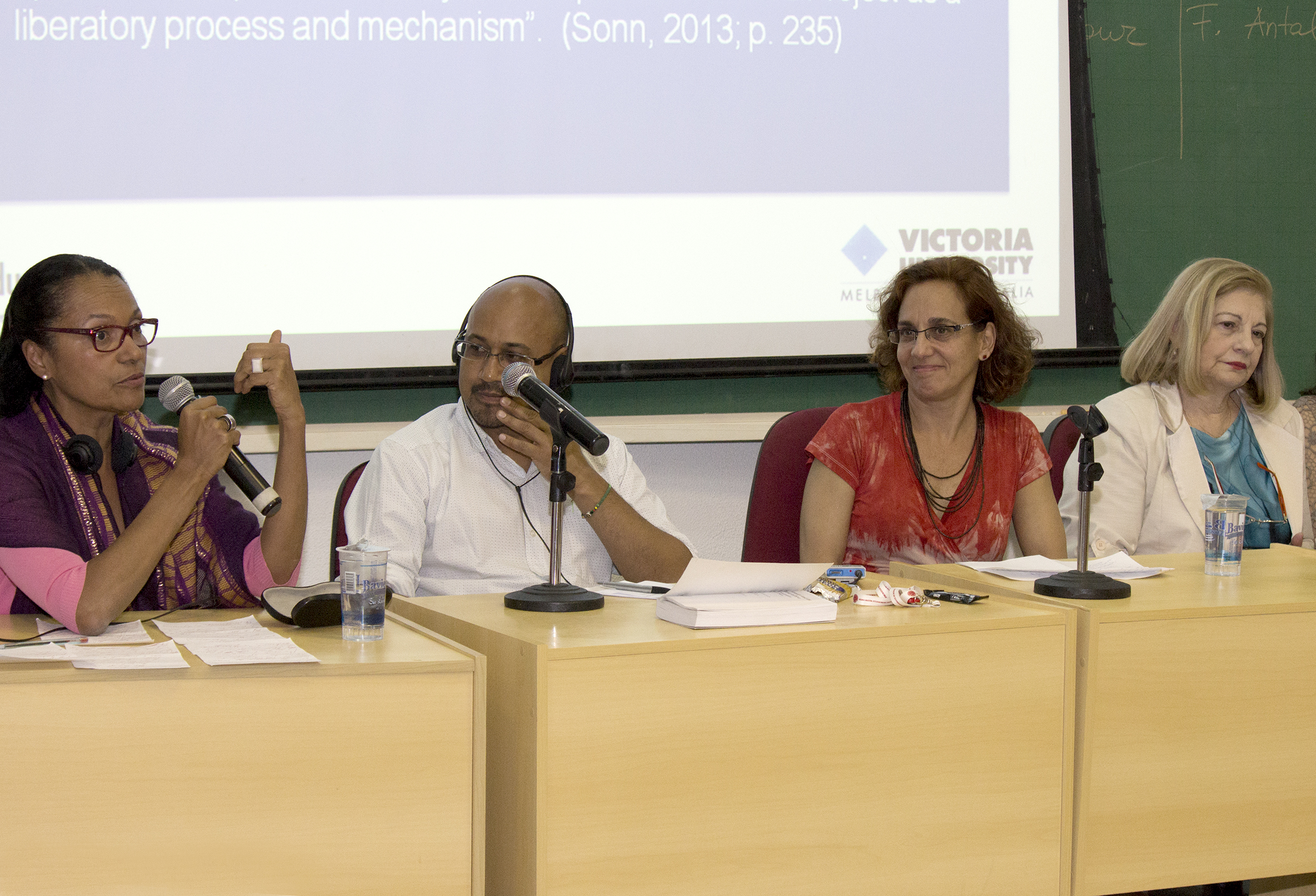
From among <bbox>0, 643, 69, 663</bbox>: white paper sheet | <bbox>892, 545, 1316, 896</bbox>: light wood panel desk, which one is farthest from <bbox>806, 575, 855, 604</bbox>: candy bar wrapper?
<bbox>0, 643, 69, 663</bbox>: white paper sheet

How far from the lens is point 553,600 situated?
1.52 meters

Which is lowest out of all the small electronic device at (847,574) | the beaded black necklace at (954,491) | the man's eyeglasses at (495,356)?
the small electronic device at (847,574)

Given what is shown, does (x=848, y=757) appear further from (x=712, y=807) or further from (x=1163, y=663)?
(x=1163, y=663)

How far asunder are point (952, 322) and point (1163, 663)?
94 centimetres

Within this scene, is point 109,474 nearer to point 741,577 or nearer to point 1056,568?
point 741,577

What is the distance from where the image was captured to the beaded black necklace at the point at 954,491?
2.24 meters

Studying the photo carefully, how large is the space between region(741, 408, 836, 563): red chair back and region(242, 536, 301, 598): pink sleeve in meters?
0.91

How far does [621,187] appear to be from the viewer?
2873 millimetres

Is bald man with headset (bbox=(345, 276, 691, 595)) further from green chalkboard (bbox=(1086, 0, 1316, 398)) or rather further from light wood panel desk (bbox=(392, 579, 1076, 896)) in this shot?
green chalkboard (bbox=(1086, 0, 1316, 398))

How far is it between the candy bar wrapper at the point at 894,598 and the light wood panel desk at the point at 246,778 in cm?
57

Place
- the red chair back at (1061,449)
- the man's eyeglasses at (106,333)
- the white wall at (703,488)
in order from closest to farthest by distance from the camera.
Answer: the man's eyeglasses at (106,333)
the red chair back at (1061,449)
the white wall at (703,488)

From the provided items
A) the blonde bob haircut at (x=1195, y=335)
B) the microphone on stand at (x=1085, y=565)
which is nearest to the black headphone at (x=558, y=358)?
the microphone on stand at (x=1085, y=565)

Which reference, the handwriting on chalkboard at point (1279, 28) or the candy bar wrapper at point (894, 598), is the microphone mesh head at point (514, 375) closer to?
the candy bar wrapper at point (894, 598)

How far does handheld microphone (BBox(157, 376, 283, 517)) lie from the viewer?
1576 mm
